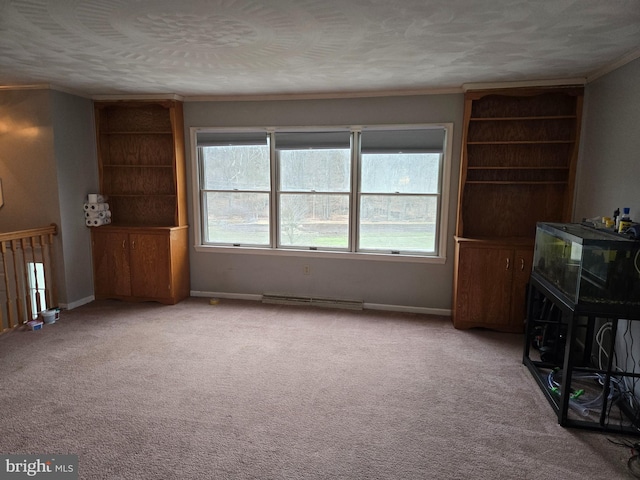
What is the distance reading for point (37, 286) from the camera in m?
4.16

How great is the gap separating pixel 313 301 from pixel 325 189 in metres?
1.32

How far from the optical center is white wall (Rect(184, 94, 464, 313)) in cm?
406

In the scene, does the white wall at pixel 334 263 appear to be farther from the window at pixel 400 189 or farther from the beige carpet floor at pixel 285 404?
the beige carpet floor at pixel 285 404

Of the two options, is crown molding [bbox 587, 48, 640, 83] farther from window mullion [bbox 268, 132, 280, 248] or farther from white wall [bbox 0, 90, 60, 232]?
white wall [bbox 0, 90, 60, 232]

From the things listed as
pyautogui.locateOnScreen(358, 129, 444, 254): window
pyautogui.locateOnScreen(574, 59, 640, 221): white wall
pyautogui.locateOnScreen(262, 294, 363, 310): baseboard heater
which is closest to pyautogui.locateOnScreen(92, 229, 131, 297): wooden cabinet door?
pyautogui.locateOnScreen(262, 294, 363, 310): baseboard heater

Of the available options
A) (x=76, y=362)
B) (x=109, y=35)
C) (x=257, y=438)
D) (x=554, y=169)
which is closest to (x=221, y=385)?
(x=257, y=438)

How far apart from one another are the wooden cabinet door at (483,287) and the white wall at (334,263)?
384 millimetres

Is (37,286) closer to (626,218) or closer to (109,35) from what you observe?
(109,35)

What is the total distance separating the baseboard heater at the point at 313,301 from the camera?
14.5ft

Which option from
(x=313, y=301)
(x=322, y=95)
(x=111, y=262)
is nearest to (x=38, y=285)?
(x=111, y=262)

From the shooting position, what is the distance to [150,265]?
450cm

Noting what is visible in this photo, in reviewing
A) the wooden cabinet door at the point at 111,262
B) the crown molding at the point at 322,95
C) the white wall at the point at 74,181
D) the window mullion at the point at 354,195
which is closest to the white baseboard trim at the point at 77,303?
the white wall at the point at 74,181

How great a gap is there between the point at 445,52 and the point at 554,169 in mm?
1850

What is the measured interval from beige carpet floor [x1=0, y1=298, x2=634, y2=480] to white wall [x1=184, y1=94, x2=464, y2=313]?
0.56 meters
